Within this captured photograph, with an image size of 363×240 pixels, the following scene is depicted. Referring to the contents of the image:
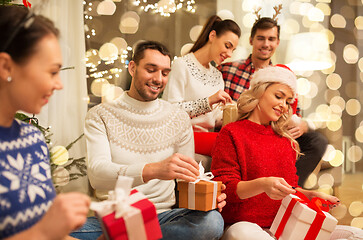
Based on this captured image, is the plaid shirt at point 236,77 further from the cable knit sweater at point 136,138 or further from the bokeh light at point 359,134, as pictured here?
the bokeh light at point 359,134

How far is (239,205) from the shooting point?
1.34 m

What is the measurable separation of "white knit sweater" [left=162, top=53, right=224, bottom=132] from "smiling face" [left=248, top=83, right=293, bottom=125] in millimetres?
334

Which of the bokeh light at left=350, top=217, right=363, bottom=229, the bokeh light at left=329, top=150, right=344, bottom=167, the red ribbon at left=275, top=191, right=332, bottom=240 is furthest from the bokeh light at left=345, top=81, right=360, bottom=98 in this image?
the red ribbon at left=275, top=191, right=332, bottom=240

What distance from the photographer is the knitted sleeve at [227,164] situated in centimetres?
128

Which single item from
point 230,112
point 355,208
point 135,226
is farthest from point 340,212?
point 135,226

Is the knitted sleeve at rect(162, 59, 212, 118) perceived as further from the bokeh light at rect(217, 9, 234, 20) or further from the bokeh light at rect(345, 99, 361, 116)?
the bokeh light at rect(345, 99, 361, 116)

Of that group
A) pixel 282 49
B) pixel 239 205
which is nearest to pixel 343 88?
pixel 282 49

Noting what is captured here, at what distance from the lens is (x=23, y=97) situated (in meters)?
0.59

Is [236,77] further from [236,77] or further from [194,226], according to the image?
[194,226]

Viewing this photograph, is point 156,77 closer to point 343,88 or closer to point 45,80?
point 45,80

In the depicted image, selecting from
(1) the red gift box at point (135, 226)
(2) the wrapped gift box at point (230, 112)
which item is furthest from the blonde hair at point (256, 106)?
(1) the red gift box at point (135, 226)

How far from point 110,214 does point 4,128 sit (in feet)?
0.78

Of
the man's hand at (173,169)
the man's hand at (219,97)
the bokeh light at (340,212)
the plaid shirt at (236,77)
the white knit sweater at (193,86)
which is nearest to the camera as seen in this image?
the man's hand at (173,169)

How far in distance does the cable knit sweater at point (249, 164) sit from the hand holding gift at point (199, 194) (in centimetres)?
23
